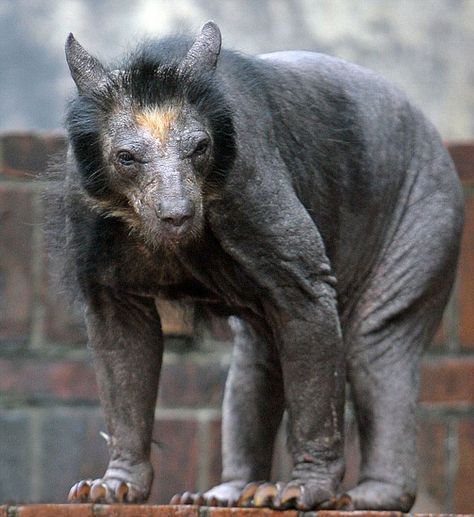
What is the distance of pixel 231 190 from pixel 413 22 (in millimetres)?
6964

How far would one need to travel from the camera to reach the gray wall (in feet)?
44.2

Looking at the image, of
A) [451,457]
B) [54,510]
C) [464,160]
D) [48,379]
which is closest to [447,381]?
[451,457]

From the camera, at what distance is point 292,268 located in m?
7.05

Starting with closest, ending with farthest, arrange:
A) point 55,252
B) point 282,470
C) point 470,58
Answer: point 55,252
point 282,470
point 470,58

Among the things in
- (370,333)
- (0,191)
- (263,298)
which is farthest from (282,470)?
(263,298)

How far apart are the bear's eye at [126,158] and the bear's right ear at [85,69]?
0.29 metres

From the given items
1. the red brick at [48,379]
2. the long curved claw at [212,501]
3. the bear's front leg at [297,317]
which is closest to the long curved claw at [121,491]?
the long curved claw at [212,501]

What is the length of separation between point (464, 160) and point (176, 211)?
4.20 m

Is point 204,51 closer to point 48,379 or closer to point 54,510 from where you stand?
point 54,510

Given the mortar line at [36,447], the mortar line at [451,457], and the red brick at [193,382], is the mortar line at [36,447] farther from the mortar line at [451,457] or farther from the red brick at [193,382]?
the mortar line at [451,457]

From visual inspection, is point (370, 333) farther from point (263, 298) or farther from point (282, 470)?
point (282, 470)

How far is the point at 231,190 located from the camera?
273 inches

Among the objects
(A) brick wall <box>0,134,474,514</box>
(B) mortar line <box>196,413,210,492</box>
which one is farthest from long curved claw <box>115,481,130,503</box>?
(B) mortar line <box>196,413,210,492</box>

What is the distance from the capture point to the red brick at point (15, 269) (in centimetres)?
1080
